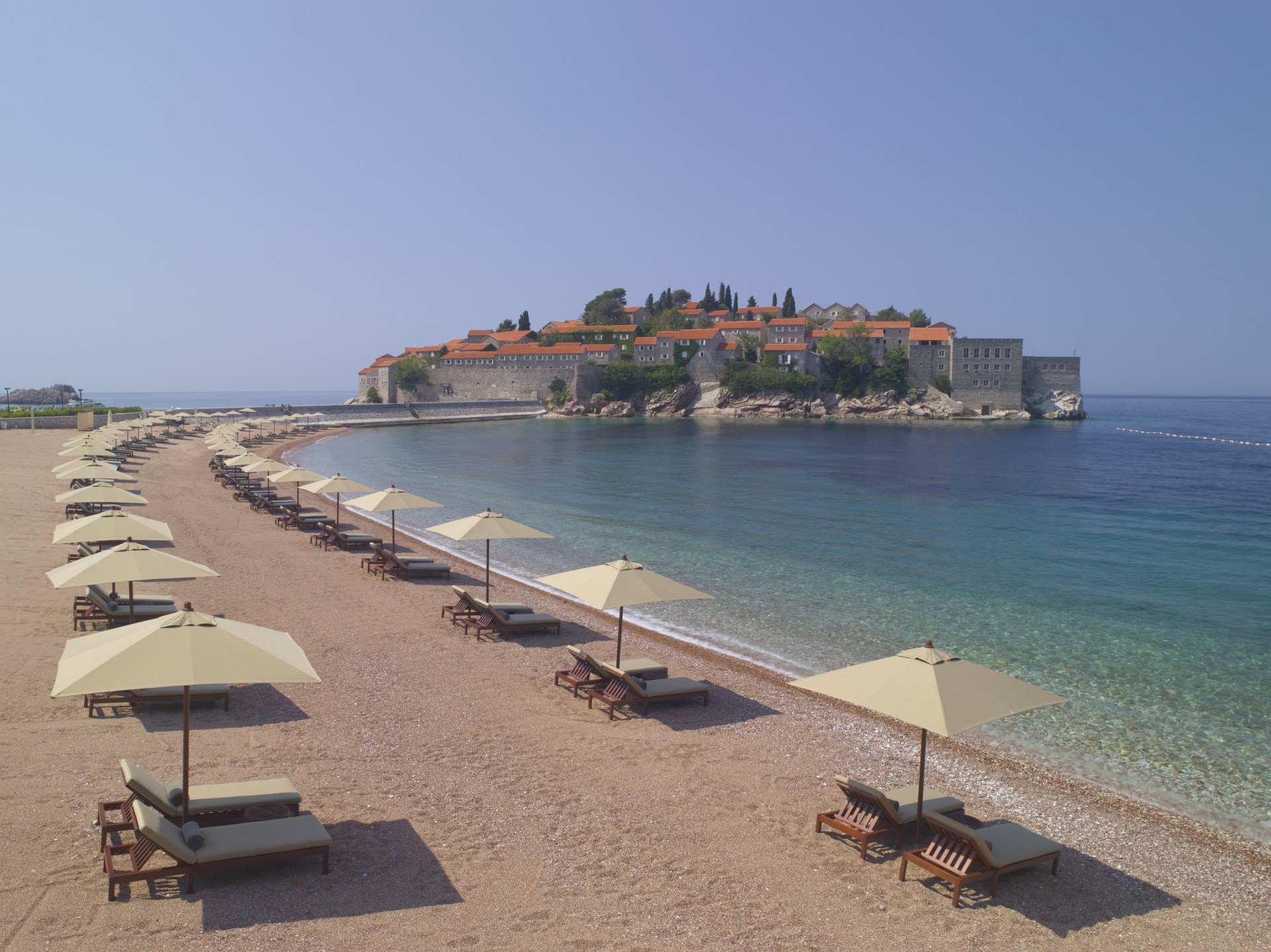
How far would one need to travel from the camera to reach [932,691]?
6336 millimetres

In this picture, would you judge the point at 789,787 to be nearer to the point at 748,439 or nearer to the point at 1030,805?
the point at 1030,805

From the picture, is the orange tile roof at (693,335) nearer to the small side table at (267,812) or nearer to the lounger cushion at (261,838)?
the small side table at (267,812)

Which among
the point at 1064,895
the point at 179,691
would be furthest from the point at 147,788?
the point at 1064,895

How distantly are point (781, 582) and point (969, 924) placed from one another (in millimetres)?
12670

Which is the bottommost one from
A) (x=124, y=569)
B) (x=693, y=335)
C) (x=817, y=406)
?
(x=124, y=569)

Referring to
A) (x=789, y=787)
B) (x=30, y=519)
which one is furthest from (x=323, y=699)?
(x=30, y=519)

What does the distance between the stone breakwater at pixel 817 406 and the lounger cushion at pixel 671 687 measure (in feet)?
307

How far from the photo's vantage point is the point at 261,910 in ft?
17.9

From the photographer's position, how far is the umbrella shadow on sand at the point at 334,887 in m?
5.46

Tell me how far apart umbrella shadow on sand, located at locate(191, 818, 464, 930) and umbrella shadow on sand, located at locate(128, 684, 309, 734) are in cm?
308

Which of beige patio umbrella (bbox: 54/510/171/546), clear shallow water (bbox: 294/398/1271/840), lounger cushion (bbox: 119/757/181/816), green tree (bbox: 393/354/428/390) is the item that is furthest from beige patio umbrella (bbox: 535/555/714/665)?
green tree (bbox: 393/354/428/390)

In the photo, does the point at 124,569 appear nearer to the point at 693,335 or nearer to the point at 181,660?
the point at 181,660

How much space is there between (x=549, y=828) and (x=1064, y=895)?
13.4ft

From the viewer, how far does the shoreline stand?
315 inches
